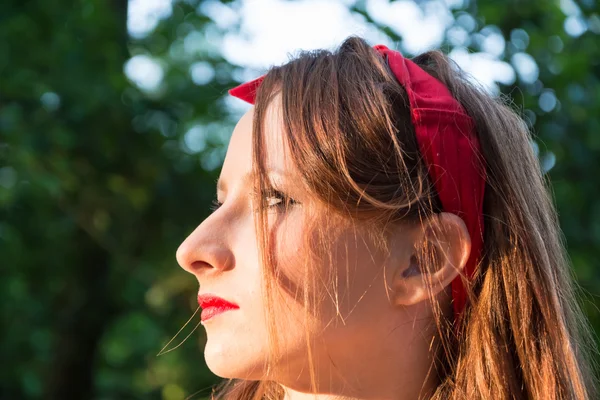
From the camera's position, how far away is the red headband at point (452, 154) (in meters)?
1.82

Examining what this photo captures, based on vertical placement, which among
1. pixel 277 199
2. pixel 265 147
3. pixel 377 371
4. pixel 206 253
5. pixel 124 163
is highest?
pixel 265 147

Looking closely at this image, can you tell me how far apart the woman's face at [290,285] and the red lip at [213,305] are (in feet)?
0.04

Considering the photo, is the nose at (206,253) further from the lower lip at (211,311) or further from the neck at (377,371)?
the neck at (377,371)

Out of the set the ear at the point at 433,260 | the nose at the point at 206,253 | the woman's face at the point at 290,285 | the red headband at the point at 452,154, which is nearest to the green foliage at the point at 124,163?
the red headband at the point at 452,154

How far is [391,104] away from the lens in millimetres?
1840

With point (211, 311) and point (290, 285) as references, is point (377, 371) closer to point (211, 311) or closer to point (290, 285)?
point (290, 285)

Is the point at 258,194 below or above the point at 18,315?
above

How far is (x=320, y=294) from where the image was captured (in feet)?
5.65

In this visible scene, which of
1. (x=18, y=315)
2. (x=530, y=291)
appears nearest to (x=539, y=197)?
(x=530, y=291)

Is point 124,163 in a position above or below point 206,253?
below

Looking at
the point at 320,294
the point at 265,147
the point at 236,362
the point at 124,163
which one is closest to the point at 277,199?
the point at 265,147

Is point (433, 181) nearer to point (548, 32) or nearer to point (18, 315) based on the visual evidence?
point (548, 32)

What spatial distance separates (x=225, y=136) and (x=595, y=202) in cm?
336

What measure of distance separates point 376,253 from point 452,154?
0.30 metres
